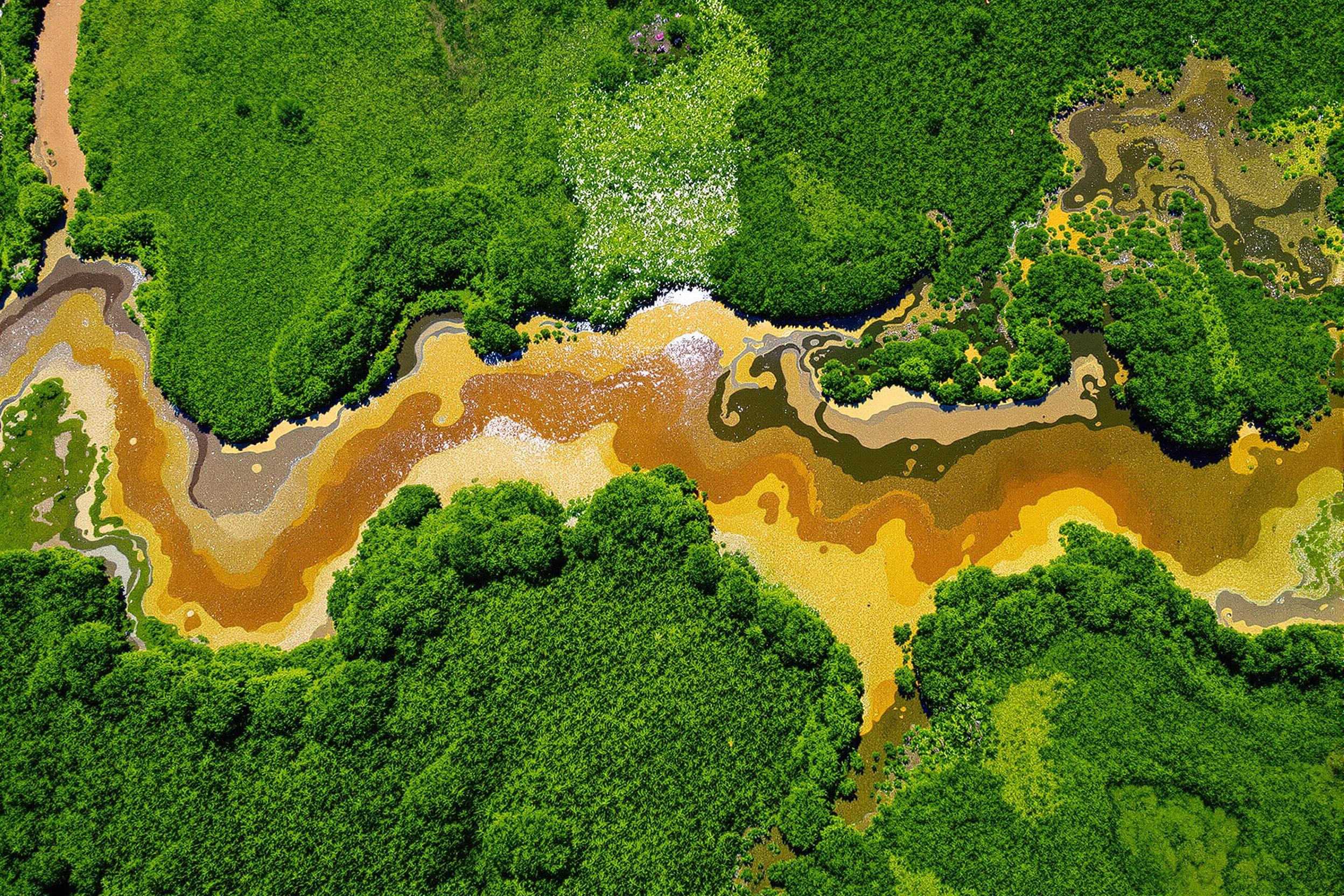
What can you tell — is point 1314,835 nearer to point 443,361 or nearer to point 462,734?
point 462,734

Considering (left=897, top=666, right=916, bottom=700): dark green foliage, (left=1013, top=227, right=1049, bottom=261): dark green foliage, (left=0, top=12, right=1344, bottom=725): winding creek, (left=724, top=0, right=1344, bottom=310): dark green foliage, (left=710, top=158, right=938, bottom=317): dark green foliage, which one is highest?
(left=724, top=0, right=1344, bottom=310): dark green foliage

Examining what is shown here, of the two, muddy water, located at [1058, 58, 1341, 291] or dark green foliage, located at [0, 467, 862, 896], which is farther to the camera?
muddy water, located at [1058, 58, 1341, 291]

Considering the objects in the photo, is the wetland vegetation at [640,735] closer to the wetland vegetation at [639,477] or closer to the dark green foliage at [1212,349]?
the wetland vegetation at [639,477]

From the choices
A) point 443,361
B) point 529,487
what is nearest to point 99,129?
point 443,361

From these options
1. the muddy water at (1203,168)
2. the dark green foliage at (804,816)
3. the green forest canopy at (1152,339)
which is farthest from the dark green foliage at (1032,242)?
the dark green foliage at (804,816)

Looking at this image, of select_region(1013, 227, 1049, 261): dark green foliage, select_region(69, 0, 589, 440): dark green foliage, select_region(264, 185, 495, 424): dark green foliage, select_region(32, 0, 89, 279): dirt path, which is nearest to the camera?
select_region(264, 185, 495, 424): dark green foliage

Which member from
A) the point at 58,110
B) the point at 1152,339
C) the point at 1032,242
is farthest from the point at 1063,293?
the point at 58,110

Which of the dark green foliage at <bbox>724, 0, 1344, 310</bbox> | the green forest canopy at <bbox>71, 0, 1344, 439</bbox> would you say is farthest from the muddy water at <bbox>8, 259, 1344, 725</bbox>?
the dark green foliage at <bbox>724, 0, 1344, 310</bbox>

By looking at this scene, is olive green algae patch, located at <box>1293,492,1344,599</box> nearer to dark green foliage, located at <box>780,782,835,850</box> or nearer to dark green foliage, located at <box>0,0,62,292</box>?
dark green foliage, located at <box>780,782,835,850</box>
